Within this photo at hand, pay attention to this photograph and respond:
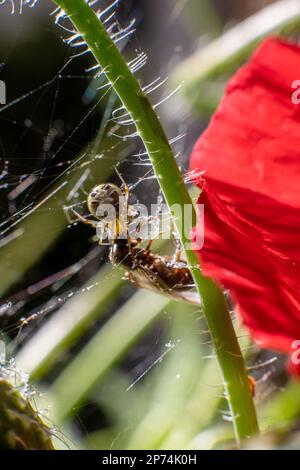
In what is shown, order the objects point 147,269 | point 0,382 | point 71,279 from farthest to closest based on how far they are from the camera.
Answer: point 71,279
point 147,269
point 0,382

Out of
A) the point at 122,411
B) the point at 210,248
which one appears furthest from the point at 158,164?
the point at 122,411

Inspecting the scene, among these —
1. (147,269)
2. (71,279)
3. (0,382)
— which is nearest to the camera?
(0,382)

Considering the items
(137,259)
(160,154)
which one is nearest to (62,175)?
(137,259)

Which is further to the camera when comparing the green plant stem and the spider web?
the spider web

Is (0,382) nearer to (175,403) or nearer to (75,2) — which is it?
(75,2)

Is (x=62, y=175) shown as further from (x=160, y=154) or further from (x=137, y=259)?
(x=160, y=154)

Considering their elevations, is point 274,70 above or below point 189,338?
above
